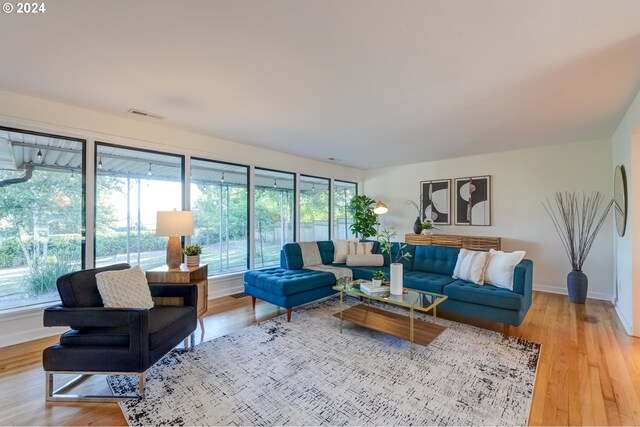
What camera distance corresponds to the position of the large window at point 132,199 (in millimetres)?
3398

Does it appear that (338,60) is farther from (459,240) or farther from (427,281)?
(459,240)

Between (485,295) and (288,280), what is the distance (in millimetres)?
2193

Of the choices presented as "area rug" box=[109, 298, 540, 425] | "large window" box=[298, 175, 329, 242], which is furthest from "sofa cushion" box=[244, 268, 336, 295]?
"large window" box=[298, 175, 329, 242]

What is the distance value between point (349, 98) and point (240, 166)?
2.58 meters

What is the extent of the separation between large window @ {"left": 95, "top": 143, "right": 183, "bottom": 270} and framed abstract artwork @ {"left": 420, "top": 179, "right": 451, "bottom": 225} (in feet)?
15.5

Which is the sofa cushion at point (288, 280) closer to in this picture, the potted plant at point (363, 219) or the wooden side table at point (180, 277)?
the wooden side table at point (180, 277)

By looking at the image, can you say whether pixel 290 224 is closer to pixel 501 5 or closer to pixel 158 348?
pixel 158 348

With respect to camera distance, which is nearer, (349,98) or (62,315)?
(62,315)

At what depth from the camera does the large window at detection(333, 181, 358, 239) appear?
652 centimetres

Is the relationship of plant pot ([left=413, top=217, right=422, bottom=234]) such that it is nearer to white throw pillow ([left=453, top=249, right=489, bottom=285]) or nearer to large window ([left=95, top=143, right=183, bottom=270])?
white throw pillow ([left=453, top=249, right=489, bottom=285])

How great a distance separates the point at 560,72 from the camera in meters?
2.23

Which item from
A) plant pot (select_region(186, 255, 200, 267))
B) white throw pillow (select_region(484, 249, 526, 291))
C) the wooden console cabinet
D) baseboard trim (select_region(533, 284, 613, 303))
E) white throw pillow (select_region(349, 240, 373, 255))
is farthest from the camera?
the wooden console cabinet

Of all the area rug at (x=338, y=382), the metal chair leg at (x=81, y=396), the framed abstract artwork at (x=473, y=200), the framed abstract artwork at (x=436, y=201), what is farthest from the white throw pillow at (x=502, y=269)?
the metal chair leg at (x=81, y=396)

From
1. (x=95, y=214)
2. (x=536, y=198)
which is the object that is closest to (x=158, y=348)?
(x=95, y=214)
